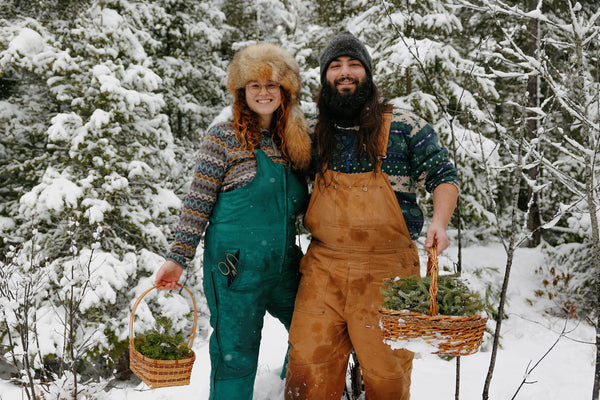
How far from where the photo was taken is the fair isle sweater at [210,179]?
2689mm

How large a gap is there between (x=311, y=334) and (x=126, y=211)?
4.64 meters

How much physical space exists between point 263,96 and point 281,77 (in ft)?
0.58

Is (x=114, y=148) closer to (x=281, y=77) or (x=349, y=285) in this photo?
(x=281, y=77)

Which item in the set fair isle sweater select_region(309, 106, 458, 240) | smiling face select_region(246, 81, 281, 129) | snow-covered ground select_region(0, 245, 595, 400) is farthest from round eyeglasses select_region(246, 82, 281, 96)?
snow-covered ground select_region(0, 245, 595, 400)

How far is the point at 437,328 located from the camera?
1.87m

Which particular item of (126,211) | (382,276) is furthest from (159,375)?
(126,211)

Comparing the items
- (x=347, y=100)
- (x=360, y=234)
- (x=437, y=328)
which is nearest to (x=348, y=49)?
(x=347, y=100)

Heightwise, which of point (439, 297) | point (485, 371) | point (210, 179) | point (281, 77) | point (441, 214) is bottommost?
point (485, 371)

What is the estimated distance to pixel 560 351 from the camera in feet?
18.5

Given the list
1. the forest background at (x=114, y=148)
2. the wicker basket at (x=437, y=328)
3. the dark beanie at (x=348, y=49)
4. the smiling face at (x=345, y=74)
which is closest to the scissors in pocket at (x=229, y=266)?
the wicker basket at (x=437, y=328)

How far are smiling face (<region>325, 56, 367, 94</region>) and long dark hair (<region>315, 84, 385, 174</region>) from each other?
0.42ft

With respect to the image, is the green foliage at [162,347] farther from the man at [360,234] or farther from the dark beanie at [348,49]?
the dark beanie at [348,49]

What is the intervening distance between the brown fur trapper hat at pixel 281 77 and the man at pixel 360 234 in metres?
0.13

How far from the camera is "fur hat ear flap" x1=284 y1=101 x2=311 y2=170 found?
2.74 metres
